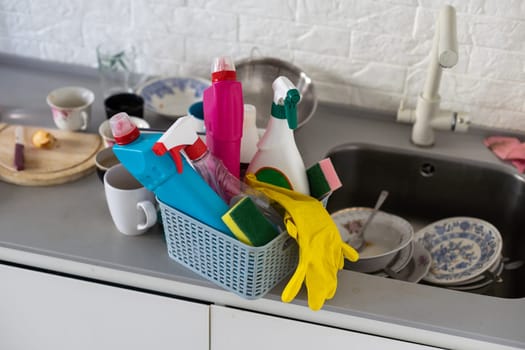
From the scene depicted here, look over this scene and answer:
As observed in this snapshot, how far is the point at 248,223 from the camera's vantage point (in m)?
0.94

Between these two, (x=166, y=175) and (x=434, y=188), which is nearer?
(x=166, y=175)

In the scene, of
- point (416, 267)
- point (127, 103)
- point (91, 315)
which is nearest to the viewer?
point (91, 315)

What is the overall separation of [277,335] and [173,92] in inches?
26.7

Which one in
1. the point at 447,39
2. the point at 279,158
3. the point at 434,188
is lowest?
the point at 434,188

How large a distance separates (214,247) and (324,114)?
2.04ft

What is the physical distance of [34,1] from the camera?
62.0 inches

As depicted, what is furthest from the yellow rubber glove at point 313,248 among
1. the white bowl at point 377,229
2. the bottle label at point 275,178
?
the white bowl at point 377,229

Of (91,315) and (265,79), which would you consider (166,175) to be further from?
(265,79)

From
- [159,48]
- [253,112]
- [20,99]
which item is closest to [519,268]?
[253,112]

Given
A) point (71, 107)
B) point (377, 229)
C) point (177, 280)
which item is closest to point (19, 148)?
point (71, 107)

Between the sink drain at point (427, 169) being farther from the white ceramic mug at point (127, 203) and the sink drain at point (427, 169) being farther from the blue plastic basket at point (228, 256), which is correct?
the white ceramic mug at point (127, 203)

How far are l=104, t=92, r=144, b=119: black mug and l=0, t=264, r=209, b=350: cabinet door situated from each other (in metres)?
0.40

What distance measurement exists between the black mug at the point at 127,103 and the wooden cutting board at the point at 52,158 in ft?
0.24

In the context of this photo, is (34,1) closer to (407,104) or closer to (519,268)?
(407,104)
